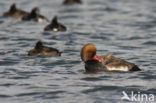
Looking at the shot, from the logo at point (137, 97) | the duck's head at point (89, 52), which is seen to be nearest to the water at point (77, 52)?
the logo at point (137, 97)

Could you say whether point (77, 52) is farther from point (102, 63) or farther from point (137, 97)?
point (137, 97)

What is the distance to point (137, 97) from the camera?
12.5 m

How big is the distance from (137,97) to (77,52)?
294 inches

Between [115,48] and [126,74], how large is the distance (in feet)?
18.9

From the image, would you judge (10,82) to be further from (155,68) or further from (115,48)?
(115,48)

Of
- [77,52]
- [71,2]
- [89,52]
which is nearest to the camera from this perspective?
[89,52]

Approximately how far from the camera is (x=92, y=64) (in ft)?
50.2

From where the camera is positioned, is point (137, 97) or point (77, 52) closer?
point (137, 97)

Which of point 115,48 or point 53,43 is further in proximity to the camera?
point 53,43

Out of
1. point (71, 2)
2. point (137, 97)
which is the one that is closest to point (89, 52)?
point (137, 97)

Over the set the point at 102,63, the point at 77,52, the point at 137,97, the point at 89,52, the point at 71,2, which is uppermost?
the point at 71,2

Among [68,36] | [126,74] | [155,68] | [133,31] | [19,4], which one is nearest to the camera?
[126,74]

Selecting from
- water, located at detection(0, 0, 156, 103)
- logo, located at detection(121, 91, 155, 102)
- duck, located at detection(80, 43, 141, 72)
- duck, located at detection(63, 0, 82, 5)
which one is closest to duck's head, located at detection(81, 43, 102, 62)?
duck, located at detection(80, 43, 141, 72)

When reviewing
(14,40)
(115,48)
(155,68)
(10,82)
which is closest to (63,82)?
(10,82)
